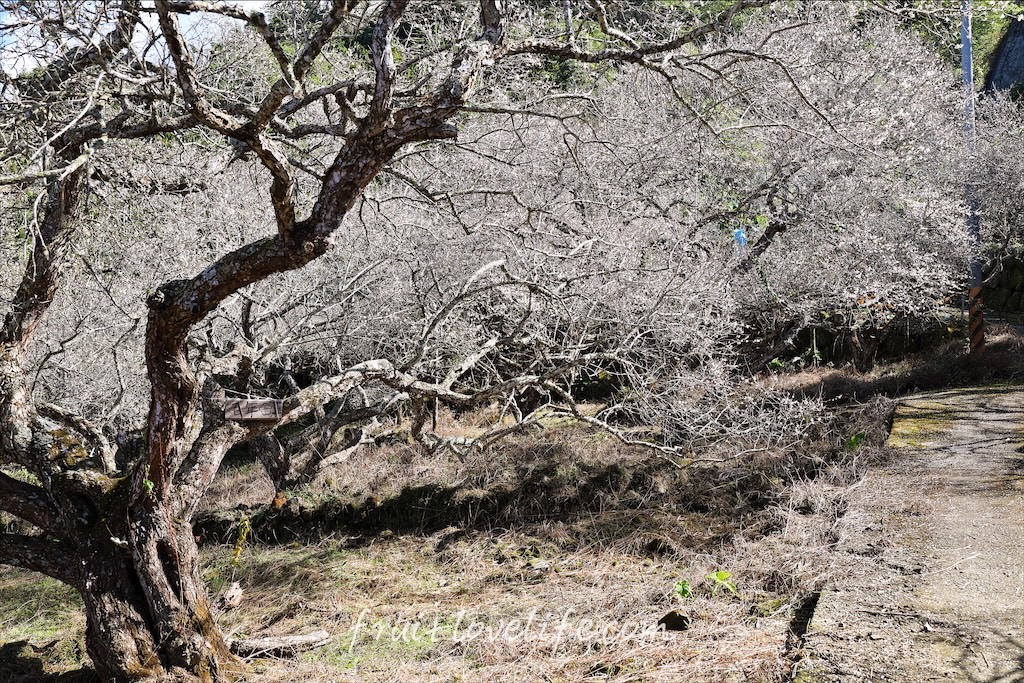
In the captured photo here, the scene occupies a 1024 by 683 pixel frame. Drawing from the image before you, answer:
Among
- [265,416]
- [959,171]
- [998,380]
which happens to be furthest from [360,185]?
[959,171]

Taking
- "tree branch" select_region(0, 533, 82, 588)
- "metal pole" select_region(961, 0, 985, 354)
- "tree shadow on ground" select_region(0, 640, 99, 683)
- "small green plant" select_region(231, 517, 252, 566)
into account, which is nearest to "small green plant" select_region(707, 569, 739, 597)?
"tree branch" select_region(0, 533, 82, 588)

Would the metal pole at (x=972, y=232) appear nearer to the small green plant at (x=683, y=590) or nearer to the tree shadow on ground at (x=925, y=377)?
the tree shadow on ground at (x=925, y=377)

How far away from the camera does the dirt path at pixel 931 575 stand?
4.14m

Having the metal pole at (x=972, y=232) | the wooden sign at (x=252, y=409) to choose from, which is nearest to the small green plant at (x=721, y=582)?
the wooden sign at (x=252, y=409)

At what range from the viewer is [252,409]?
219 inches

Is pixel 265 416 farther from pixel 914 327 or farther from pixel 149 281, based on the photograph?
pixel 914 327

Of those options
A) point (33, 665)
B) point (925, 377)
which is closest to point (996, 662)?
point (33, 665)

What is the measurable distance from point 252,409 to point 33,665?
121 inches

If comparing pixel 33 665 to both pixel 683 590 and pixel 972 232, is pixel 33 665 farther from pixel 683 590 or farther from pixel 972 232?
pixel 972 232

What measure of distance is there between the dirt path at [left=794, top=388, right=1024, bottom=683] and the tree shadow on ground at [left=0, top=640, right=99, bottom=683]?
493 cm

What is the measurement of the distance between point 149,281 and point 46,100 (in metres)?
3.11

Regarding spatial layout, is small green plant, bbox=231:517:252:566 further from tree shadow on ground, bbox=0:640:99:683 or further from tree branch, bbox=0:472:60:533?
tree branch, bbox=0:472:60:533

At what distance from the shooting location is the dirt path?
414 cm

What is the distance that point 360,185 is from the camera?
14.3 ft
